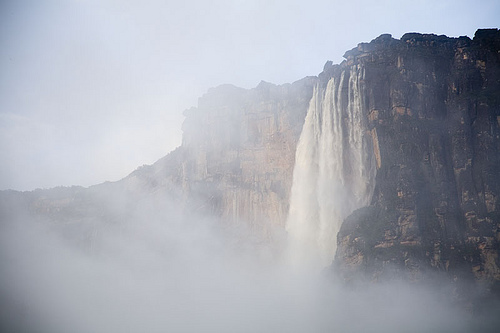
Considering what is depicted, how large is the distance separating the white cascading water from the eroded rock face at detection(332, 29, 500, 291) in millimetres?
2650

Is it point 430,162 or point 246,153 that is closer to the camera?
point 430,162

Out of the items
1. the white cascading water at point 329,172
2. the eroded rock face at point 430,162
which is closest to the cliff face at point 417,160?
the eroded rock face at point 430,162

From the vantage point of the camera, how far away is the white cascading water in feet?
171

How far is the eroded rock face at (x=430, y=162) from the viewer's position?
139 feet

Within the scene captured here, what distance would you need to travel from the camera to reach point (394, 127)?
47906 mm

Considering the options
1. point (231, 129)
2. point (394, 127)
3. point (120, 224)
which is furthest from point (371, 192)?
point (120, 224)

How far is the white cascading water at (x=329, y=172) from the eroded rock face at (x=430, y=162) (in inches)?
104

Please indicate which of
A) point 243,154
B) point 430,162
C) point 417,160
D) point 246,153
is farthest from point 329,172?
point 243,154

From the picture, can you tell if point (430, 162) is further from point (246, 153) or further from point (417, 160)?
point (246, 153)

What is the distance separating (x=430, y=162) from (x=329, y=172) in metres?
11.7

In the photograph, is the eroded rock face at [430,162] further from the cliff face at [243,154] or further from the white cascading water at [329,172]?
the cliff face at [243,154]

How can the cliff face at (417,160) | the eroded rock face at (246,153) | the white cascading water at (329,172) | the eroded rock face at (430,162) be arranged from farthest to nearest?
the eroded rock face at (246,153), the white cascading water at (329,172), the cliff face at (417,160), the eroded rock face at (430,162)

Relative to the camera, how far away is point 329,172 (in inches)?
2152

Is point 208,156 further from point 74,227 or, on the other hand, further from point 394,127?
point 394,127
